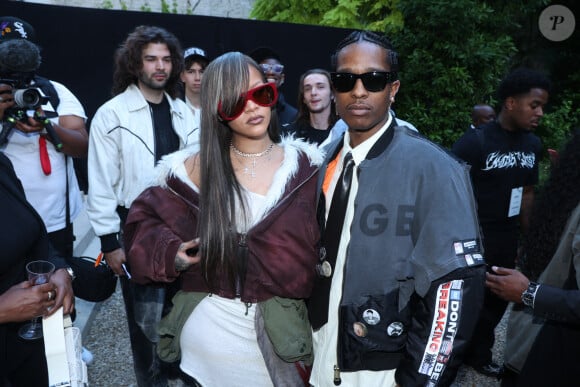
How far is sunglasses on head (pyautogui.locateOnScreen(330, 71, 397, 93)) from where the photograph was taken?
1.81 m

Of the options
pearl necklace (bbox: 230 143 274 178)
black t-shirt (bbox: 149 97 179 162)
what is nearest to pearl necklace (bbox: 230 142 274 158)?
pearl necklace (bbox: 230 143 274 178)

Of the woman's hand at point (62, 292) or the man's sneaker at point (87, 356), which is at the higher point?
the woman's hand at point (62, 292)

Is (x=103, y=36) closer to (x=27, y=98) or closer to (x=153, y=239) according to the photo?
(x=27, y=98)

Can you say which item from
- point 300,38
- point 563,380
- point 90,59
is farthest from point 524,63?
point 563,380

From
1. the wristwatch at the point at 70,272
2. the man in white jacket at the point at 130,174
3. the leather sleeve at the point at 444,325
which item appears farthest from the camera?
the man in white jacket at the point at 130,174

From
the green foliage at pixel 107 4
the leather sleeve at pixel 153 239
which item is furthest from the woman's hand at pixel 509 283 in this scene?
the green foliage at pixel 107 4

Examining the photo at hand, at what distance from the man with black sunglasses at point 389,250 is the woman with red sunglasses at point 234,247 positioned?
0.17 metres

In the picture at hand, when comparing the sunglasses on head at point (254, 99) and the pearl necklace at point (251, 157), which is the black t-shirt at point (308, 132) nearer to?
the pearl necklace at point (251, 157)

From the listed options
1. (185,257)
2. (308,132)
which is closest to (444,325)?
(185,257)

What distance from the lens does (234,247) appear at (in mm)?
2047

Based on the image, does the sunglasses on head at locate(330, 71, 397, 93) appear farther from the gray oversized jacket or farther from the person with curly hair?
the person with curly hair

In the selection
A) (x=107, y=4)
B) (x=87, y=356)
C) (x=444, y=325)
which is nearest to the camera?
(x=444, y=325)

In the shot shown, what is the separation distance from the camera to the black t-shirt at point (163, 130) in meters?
3.38

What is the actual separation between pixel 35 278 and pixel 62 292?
148 millimetres
